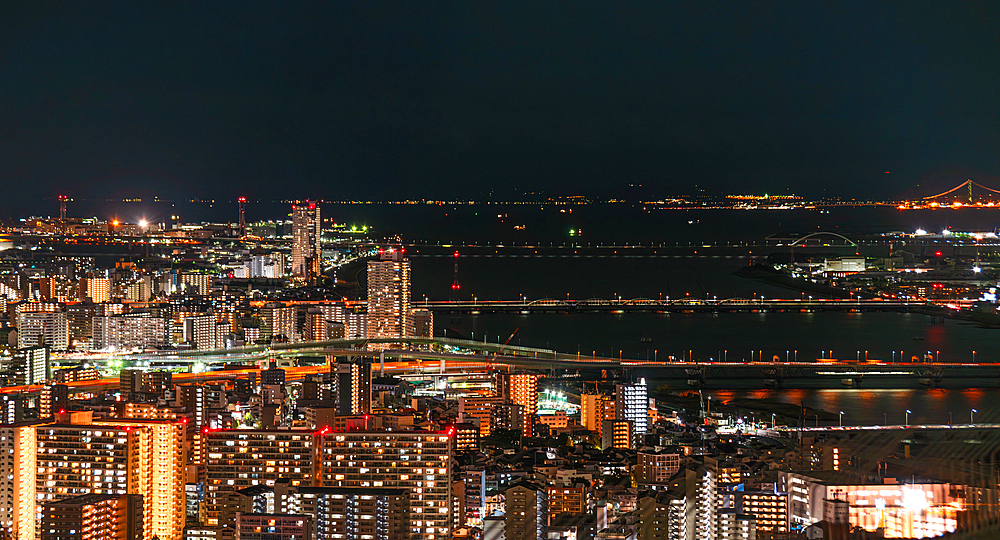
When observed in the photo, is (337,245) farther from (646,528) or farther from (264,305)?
(646,528)

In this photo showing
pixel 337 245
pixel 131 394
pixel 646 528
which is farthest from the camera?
pixel 337 245

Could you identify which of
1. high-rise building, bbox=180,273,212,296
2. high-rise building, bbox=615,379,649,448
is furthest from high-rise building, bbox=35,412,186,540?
high-rise building, bbox=180,273,212,296

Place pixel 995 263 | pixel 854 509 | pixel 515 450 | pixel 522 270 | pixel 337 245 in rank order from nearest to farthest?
pixel 854 509
pixel 515 450
pixel 995 263
pixel 522 270
pixel 337 245

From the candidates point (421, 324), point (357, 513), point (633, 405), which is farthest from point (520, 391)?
point (421, 324)

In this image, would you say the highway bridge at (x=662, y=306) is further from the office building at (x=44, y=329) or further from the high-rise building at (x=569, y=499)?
the high-rise building at (x=569, y=499)

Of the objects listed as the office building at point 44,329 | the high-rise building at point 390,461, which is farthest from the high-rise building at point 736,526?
the office building at point 44,329

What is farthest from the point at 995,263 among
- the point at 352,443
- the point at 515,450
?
the point at 352,443

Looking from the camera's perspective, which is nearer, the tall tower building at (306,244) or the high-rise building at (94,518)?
the high-rise building at (94,518)
